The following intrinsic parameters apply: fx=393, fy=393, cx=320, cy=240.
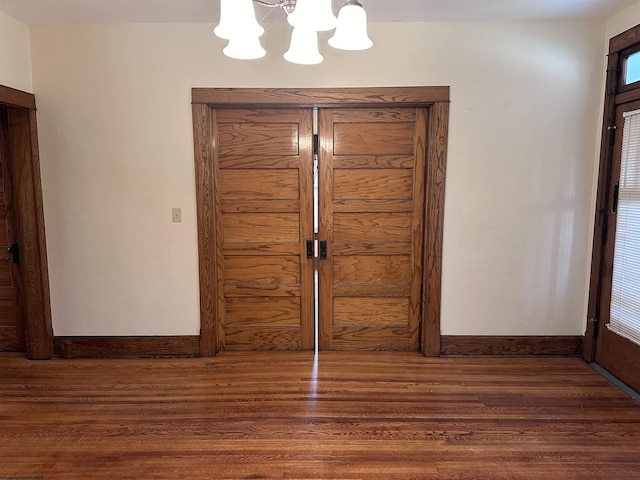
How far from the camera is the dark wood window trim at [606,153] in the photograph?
2691mm

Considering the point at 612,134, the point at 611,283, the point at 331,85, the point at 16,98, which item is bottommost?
the point at 611,283

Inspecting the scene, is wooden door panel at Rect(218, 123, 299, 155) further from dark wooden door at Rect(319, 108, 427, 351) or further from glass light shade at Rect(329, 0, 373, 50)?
glass light shade at Rect(329, 0, 373, 50)

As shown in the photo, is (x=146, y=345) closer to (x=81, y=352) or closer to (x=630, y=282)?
(x=81, y=352)

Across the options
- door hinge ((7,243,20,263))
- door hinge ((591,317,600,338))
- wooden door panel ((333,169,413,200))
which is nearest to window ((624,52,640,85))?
wooden door panel ((333,169,413,200))

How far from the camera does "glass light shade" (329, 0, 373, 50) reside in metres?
1.49

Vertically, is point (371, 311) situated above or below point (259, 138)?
below

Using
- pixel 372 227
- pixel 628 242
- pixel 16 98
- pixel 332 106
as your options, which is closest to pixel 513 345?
pixel 628 242

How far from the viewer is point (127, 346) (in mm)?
3182

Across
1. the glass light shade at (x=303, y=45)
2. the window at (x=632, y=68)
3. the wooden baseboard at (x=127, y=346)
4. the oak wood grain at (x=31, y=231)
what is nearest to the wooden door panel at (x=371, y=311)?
the wooden baseboard at (x=127, y=346)

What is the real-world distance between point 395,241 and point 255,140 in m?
1.37

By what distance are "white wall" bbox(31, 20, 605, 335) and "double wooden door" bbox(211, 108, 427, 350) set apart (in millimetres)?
244

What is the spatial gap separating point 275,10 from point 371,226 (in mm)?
1677

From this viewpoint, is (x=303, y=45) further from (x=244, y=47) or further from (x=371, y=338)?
(x=371, y=338)

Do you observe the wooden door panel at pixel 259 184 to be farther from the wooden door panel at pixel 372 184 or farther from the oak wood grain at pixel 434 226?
the oak wood grain at pixel 434 226
